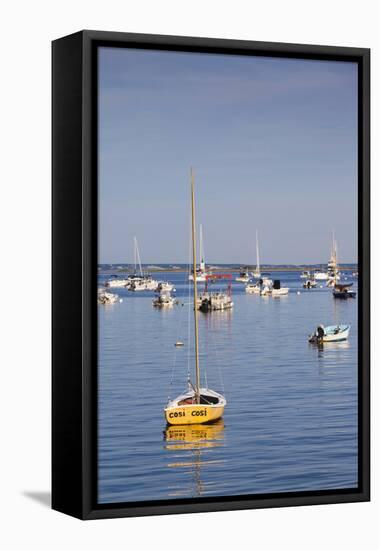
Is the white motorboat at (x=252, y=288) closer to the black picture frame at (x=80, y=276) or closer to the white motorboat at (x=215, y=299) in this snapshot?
the white motorboat at (x=215, y=299)

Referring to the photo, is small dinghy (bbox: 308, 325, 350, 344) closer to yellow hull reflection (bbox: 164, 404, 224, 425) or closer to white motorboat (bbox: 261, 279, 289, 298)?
white motorboat (bbox: 261, 279, 289, 298)

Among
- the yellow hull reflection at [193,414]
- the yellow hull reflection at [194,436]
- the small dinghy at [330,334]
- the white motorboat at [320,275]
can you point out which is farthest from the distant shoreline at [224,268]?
the yellow hull reflection at [194,436]

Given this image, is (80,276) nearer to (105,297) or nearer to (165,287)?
(105,297)

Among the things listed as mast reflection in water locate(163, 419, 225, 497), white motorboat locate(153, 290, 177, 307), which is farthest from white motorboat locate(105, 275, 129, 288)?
mast reflection in water locate(163, 419, 225, 497)

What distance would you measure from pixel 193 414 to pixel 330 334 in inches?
55.0

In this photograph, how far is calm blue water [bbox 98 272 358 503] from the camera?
13062 millimetres

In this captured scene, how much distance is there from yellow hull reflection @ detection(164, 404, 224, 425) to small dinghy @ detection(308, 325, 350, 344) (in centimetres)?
103

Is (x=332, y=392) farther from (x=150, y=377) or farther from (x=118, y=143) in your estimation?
(x=118, y=143)

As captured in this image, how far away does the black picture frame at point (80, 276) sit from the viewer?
Answer: 42.2ft

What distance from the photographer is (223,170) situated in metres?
13.6

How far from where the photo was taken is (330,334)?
45.7 ft

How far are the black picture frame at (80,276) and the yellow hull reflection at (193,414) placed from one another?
62cm

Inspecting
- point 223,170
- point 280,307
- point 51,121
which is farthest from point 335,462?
point 51,121

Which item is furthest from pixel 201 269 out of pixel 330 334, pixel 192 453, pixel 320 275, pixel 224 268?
pixel 192 453
